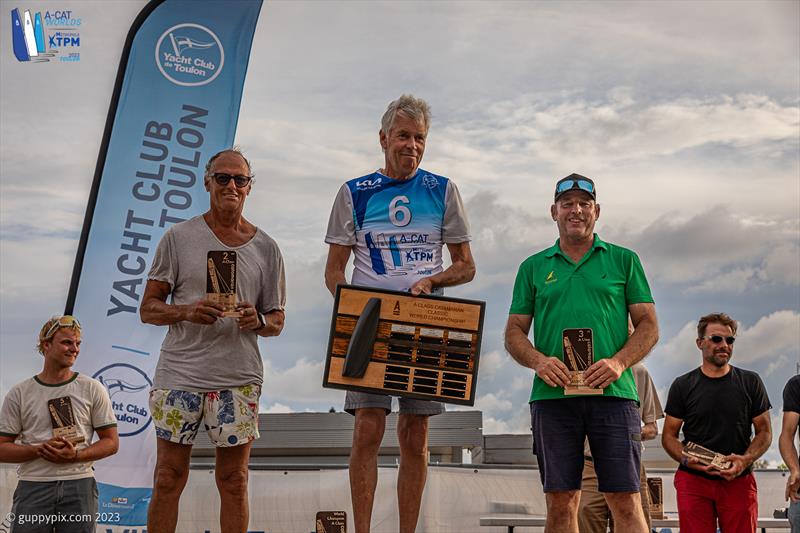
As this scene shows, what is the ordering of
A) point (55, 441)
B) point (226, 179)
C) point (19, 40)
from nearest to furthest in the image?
point (226, 179)
point (55, 441)
point (19, 40)

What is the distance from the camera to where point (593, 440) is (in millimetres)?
3971

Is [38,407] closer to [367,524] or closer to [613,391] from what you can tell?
[367,524]

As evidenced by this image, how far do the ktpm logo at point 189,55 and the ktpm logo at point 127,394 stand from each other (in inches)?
109

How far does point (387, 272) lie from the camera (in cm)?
451

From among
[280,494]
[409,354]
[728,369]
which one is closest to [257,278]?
[409,354]

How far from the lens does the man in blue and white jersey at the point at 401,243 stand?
4.40 meters

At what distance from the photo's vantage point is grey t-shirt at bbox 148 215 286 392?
4.22 metres

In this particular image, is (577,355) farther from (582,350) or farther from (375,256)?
(375,256)

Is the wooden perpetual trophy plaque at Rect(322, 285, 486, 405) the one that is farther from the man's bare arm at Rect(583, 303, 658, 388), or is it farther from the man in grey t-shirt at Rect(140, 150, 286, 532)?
the man's bare arm at Rect(583, 303, 658, 388)

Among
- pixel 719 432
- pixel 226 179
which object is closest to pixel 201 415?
pixel 226 179

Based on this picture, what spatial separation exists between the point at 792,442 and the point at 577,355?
10.6ft

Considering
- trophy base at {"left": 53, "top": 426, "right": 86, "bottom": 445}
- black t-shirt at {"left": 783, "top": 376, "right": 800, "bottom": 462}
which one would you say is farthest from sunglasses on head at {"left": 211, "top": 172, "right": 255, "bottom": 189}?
black t-shirt at {"left": 783, "top": 376, "right": 800, "bottom": 462}

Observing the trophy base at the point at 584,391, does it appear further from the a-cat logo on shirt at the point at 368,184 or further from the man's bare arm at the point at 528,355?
the a-cat logo on shirt at the point at 368,184

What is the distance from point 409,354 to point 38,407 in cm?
275
